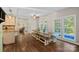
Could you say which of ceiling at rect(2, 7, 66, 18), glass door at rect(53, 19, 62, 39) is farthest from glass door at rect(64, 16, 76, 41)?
ceiling at rect(2, 7, 66, 18)

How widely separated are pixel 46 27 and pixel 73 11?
676 mm

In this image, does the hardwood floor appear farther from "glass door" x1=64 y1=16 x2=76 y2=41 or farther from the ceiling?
the ceiling

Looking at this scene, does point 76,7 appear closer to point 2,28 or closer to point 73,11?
point 73,11

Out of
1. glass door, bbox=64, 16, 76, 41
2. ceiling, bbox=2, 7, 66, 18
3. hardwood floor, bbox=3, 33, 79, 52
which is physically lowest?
hardwood floor, bbox=3, 33, 79, 52

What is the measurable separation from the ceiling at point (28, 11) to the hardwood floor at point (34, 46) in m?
0.46

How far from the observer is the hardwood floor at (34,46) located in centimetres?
284

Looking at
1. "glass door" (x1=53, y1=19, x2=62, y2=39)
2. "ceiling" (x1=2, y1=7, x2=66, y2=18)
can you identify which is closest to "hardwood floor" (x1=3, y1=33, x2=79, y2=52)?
"glass door" (x1=53, y1=19, x2=62, y2=39)

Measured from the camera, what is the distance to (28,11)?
2867 millimetres

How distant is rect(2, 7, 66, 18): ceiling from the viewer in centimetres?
284

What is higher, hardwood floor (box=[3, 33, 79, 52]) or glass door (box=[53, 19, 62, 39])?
glass door (box=[53, 19, 62, 39])

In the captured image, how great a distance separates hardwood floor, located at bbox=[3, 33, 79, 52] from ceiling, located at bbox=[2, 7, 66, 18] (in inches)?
18.2

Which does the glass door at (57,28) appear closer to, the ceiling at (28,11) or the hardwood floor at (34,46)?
the hardwood floor at (34,46)
